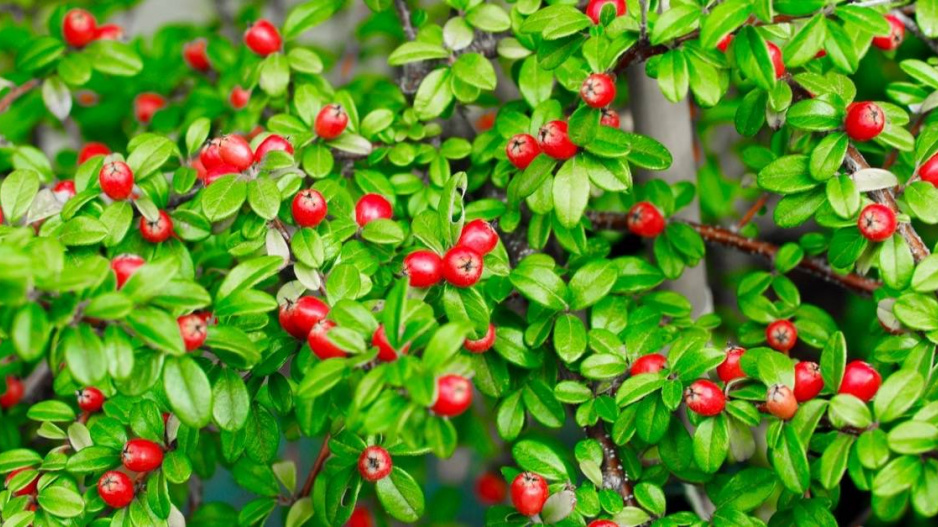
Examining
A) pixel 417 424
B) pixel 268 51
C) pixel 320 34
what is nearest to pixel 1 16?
pixel 268 51

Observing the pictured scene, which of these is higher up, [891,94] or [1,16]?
[891,94]

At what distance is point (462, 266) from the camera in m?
1.01

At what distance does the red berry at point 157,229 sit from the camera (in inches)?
47.7

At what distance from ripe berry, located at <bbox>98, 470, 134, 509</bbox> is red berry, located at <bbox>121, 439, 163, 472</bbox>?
0.02 m

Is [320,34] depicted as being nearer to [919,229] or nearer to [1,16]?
[1,16]

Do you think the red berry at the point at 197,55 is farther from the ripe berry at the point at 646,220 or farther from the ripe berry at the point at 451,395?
the ripe berry at the point at 451,395

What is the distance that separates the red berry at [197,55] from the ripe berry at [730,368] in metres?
1.39

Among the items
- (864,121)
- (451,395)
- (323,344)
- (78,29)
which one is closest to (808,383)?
(864,121)

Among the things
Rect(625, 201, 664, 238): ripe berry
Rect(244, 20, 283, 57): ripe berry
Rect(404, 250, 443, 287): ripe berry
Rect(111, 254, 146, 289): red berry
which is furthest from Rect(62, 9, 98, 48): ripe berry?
Rect(625, 201, 664, 238): ripe berry

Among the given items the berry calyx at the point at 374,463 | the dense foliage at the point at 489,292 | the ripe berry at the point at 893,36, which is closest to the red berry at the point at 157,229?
the dense foliage at the point at 489,292

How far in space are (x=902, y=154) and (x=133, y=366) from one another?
1.14 m

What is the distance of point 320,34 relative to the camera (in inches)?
145

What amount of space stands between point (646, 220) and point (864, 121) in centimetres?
Answer: 42

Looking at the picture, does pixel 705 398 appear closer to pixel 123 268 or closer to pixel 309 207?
pixel 309 207
